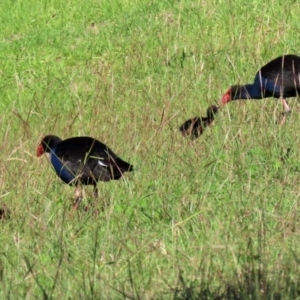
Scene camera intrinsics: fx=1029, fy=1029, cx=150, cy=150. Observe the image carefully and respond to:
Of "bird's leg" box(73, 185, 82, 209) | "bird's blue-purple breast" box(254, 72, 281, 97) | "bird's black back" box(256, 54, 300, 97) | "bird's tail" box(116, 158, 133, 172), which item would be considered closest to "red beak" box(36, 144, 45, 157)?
"bird's tail" box(116, 158, 133, 172)

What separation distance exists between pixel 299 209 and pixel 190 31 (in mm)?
7011

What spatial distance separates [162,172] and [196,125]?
1.25 meters

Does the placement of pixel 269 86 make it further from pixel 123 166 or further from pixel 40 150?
pixel 123 166

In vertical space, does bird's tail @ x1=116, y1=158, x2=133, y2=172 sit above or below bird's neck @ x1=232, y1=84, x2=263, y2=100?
above

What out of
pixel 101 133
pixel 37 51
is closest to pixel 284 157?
pixel 101 133

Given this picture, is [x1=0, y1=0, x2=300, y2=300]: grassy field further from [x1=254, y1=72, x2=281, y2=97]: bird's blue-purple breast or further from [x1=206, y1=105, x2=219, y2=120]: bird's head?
[x1=254, y1=72, x2=281, y2=97]: bird's blue-purple breast

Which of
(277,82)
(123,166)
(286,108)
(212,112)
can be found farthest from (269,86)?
(123,166)

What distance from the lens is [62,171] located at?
A: 266 inches

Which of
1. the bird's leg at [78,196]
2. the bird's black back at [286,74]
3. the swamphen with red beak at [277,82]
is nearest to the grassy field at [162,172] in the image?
Result: the bird's leg at [78,196]

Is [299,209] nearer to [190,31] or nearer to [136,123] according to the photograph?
[136,123]

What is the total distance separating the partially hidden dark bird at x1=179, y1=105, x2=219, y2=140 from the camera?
23.8 feet

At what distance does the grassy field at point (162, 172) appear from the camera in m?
4.35

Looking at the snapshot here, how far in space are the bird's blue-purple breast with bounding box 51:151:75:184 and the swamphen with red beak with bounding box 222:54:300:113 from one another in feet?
6.37

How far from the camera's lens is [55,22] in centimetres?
1412
